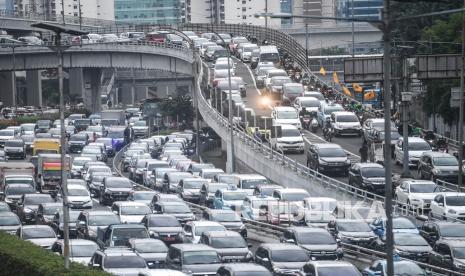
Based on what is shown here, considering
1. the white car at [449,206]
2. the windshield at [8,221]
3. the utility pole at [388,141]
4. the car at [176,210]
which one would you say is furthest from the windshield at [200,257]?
the white car at [449,206]

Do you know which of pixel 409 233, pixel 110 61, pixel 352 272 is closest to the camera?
pixel 352 272

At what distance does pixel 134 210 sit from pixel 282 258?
43.2 ft

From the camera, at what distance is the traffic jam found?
35281 mm

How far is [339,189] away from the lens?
55.6m

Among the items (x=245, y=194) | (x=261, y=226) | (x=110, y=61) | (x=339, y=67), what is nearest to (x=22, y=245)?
(x=261, y=226)

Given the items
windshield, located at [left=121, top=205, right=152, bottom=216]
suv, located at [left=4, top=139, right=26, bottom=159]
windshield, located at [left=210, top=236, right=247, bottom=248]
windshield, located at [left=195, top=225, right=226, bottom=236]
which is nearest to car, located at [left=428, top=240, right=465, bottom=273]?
windshield, located at [left=210, top=236, right=247, bottom=248]

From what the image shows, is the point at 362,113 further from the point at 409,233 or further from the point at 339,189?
the point at 409,233

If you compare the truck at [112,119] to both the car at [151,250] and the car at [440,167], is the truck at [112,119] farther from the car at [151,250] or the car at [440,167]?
the car at [151,250]

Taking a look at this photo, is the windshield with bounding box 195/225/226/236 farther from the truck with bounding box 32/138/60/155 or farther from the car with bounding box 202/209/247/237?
the truck with bounding box 32/138/60/155

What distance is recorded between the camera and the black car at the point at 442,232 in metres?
39.7

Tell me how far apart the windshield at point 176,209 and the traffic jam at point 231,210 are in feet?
0.21

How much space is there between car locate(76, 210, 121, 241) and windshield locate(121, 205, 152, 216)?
2.89 m

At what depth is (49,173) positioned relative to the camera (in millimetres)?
65438

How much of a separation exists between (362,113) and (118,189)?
2929cm
